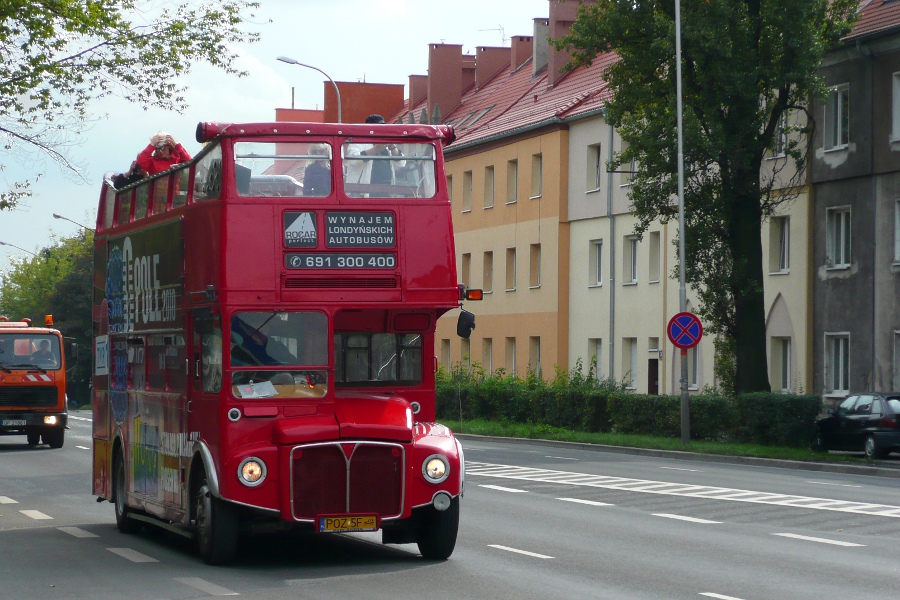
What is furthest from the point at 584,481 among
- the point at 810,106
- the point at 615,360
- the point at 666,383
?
the point at 615,360

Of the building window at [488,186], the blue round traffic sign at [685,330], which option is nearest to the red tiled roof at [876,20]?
the blue round traffic sign at [685,330]

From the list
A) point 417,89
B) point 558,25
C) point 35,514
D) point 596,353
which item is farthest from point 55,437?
point 417,89

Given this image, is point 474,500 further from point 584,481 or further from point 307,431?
point 307,431

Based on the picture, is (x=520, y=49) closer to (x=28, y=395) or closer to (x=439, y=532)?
(x=28, y=395)

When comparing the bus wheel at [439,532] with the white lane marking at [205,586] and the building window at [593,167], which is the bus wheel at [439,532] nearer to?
the white lane marking at [205,586]

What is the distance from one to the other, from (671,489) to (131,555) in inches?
387

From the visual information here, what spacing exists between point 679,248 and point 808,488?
1491 cm

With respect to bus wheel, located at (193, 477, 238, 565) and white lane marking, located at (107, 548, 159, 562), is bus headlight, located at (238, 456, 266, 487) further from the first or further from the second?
white lane marking, located at (107, 548, 159, 562)

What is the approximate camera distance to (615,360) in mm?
51125

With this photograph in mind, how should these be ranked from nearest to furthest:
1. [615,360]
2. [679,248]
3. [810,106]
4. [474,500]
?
1. [474,500]
2. [679,248]
3. [810,106]
4. [615,360]

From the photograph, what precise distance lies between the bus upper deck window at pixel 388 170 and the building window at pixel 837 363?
27.7m

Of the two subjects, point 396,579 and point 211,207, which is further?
point 211,207

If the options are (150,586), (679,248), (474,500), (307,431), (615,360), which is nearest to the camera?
(150,586)

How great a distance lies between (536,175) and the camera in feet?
189
